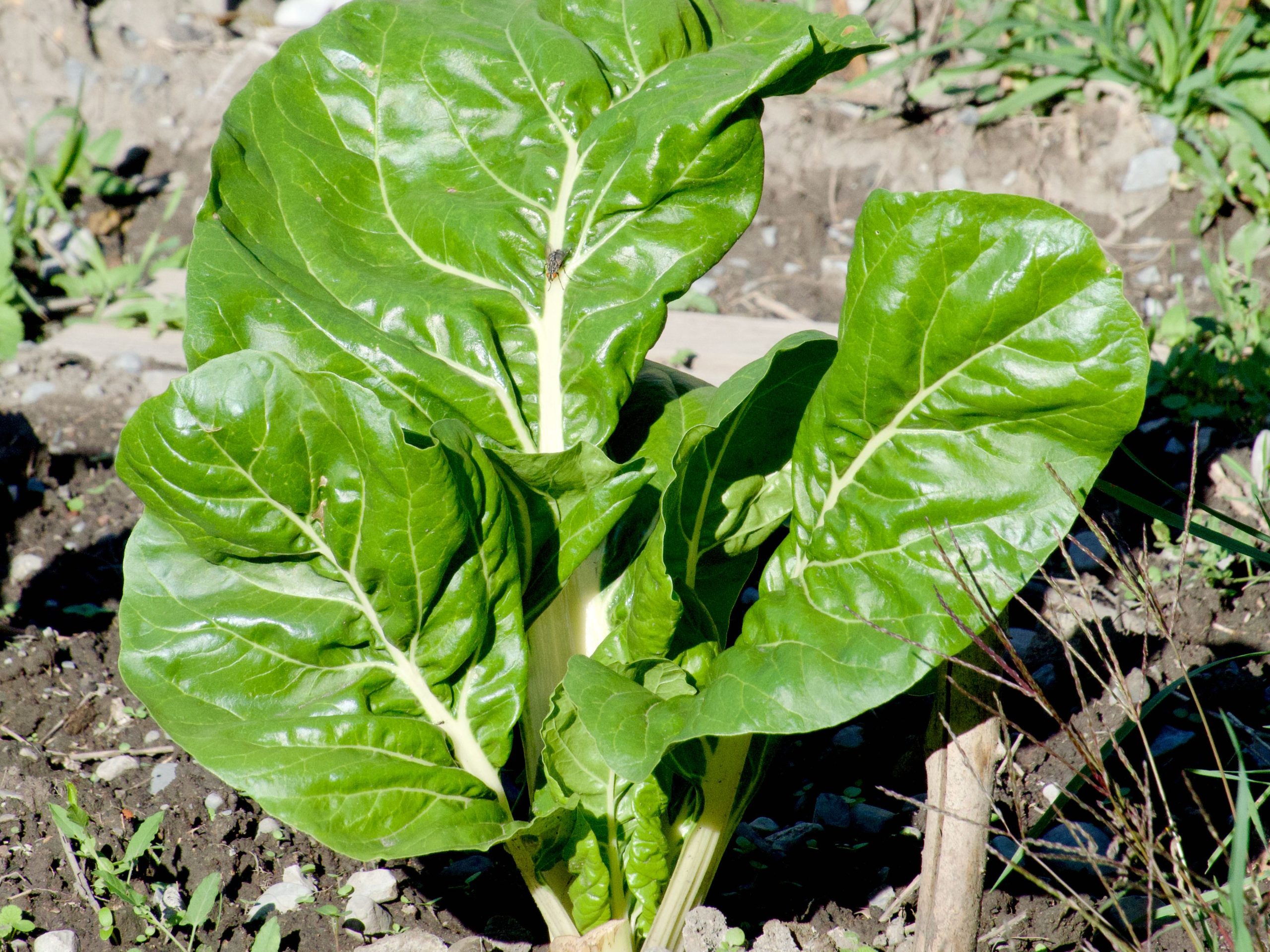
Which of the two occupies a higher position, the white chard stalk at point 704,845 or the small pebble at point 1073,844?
the white chard stalk at point 704,845

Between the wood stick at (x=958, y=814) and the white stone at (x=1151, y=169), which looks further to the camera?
the white stone at (x=1151, y=169)

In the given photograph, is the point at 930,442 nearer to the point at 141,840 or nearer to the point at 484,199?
the point at 484,199

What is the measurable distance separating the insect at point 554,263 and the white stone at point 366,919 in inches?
40.0

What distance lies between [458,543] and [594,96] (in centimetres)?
76

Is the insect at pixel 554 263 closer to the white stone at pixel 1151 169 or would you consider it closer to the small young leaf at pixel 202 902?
the small young leaf at pixel 202 902

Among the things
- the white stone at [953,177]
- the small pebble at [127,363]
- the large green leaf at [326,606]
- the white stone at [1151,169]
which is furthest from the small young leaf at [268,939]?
the white stone at [1151,169]

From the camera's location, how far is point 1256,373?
2734mm

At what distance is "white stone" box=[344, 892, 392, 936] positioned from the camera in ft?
5.76

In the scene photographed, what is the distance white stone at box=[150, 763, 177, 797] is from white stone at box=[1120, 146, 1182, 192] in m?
3.64

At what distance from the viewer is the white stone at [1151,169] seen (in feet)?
13.2

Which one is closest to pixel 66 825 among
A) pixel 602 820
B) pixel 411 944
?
pixel 411 944

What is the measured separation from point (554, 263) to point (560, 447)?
29 centimetres

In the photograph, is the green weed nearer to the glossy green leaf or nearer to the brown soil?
the brown soil

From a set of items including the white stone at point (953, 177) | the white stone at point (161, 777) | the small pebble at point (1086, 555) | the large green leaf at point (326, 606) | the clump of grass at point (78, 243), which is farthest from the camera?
the white stone at point (953, 177)
